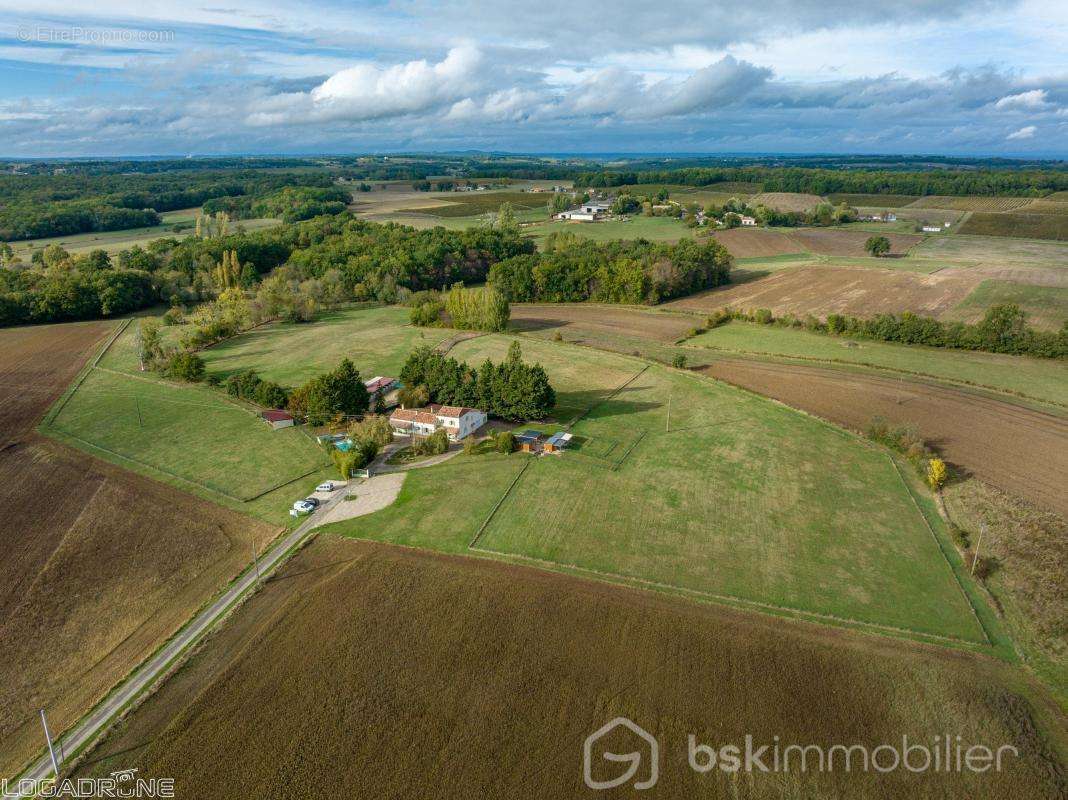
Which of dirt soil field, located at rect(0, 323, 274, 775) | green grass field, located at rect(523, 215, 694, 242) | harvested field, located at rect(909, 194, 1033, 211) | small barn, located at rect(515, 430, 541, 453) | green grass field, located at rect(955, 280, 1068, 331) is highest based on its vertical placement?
harvested field, located at rect(909, 194, 1033, 211)

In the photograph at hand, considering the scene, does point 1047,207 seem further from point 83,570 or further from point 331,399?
point 83,570

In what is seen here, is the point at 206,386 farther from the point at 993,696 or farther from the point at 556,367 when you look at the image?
the point at 993,696

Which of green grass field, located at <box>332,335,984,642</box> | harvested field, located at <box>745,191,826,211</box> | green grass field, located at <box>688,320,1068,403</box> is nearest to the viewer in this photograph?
green grass field, located at <box>332,335,984,642</box>

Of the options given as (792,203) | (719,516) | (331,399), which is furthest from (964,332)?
(792,203)

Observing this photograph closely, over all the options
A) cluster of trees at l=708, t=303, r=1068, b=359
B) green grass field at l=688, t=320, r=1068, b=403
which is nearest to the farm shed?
green grass field at l=688, t=320, r=1068, b=403

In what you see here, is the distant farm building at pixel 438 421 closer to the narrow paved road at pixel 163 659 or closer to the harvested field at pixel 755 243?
the narrow paved road at pixel 163 659

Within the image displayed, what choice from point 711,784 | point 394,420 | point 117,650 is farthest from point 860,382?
point 117,650

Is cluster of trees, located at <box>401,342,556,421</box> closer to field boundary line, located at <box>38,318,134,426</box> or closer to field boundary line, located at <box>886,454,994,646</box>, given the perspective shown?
field boundary line, located at <box>886,454,994,646</box>
